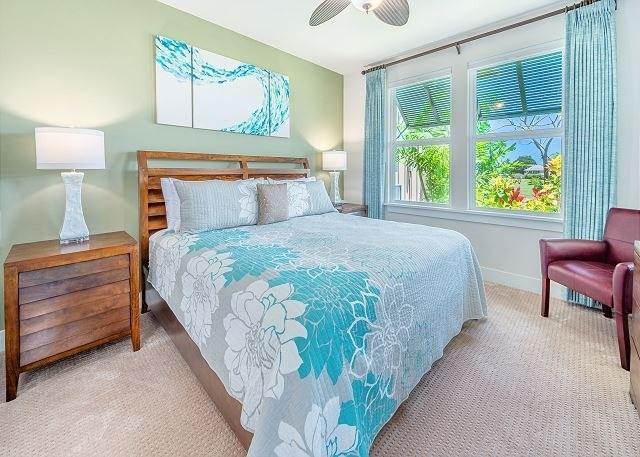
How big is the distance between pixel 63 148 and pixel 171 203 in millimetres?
748

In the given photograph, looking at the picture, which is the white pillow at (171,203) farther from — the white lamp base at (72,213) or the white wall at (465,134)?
the white wall at (465,134)

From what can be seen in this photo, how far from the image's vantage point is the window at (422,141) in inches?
151

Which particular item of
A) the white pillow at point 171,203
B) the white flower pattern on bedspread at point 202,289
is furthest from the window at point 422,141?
the white flower pattern on bedspread at point 202,289

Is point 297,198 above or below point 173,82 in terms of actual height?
below

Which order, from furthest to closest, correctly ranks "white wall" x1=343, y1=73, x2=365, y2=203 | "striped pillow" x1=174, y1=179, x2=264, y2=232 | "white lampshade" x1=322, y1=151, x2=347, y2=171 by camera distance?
"white wall" x1=343, y1=73, x2=365, y2=203 → "white lampshade" x1=322, y1=151, x2=347, y2=171 → "striped pillow" x1=174, y1=179, x2=264, y2=232

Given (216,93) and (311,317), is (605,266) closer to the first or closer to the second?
(311,317)

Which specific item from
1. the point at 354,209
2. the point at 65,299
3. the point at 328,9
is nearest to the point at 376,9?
the point at 328,9

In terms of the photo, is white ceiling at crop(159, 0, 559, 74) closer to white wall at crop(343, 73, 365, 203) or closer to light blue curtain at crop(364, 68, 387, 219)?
light blue curtain at crop(364, 68, 387, 219)

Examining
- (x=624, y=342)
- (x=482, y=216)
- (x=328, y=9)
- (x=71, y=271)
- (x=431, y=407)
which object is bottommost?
(x=431, y=407)

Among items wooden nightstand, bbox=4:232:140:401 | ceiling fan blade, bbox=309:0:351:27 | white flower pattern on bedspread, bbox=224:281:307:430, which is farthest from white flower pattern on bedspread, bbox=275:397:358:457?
ceiling fan blade, bbox=309:0:351:27

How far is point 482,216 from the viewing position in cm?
351

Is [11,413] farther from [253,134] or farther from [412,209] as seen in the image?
[412,209]

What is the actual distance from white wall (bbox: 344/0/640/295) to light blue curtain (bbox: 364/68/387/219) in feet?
0.61

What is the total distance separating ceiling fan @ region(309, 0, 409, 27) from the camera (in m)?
2.05
